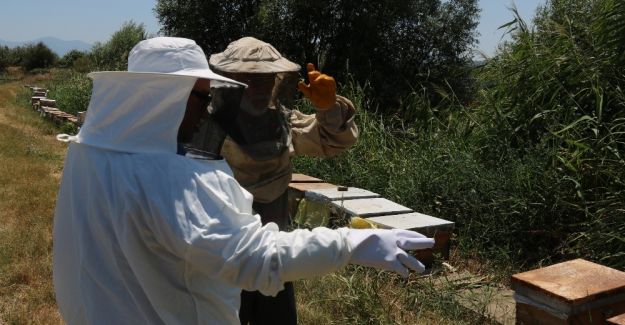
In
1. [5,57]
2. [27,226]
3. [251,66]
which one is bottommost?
[27,226]

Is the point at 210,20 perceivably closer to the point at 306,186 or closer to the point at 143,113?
the point at 306,186

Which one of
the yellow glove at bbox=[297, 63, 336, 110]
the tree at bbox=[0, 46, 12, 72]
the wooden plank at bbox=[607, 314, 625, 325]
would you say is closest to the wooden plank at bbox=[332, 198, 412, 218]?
the yellow glove at bbox=[297, 63, 336, 110]

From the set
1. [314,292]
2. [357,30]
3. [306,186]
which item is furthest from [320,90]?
[357,30]

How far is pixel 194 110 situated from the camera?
Result: 4.71 feet

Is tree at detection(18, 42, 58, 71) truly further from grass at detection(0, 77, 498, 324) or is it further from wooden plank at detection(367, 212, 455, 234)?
wooden plank at detection(367, 212, 455, 234)

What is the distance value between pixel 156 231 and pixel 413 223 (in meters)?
2.69

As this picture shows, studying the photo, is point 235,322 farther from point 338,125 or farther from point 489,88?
point 489,88

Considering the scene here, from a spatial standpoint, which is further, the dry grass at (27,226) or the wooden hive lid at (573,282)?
the dry grass at (27,226)

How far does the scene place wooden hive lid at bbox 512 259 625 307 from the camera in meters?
2.43

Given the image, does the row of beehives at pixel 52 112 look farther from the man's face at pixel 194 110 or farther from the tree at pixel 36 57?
the tree at pixel 36 57

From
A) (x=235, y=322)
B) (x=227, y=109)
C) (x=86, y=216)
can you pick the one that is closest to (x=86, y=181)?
(x=86, y=216)

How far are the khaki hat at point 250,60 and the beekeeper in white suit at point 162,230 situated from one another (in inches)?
33.0

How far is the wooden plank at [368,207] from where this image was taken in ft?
12.6

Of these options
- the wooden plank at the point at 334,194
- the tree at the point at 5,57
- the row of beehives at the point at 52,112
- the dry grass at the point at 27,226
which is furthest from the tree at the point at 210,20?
the tree at the point at 5,57
